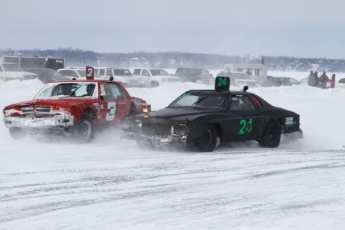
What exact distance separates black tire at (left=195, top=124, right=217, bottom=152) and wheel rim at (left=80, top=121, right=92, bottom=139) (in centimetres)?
262

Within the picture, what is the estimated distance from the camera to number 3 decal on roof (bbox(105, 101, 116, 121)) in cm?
1423

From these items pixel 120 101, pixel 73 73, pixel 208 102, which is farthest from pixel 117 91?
pixel 73 73

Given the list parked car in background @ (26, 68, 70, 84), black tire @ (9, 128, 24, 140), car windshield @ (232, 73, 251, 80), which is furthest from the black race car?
car windshield @ (232, 73, 251, 80)

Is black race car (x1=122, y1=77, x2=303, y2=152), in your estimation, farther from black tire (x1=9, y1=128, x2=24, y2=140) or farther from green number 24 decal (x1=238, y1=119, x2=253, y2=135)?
black tire (x1=9, y1=128, x2=24, y2=140)

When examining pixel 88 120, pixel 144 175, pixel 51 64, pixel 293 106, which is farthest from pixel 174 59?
pixel 144 175

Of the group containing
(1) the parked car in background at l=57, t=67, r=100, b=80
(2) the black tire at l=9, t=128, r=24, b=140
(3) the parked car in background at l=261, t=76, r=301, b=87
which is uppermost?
(1) the parked car in background at l=57, t=67, r=100, b=80

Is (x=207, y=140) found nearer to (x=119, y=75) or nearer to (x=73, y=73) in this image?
(x=73, y=73)

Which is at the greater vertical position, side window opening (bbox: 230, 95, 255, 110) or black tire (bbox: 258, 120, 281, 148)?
side window opening (bbox: 230, 95, 255, 110)

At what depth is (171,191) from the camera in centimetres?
821

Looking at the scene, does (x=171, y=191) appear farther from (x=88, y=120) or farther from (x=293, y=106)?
(x=293, y=106)

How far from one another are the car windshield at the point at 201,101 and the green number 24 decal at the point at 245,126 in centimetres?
46

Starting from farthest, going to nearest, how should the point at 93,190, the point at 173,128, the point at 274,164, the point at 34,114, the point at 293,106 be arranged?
the point at 293,106 < the point at 34,114 < the point at 173,128 < the point at 274,164 < the point at 93,190

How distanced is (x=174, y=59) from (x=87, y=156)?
44466 mm

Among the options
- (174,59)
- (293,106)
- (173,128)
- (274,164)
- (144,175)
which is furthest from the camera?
(174,59)
